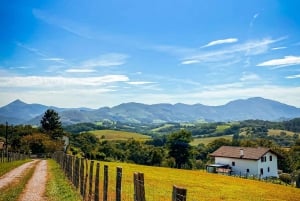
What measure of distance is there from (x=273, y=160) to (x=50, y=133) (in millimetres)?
78945

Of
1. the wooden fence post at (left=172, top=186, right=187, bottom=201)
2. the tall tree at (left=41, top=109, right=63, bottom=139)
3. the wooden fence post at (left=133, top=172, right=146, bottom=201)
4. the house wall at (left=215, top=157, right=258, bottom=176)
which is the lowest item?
the house wall at (left=215, top=157, right=258, bottom=176)

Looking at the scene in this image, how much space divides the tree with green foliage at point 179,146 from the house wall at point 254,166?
14373 millimetres

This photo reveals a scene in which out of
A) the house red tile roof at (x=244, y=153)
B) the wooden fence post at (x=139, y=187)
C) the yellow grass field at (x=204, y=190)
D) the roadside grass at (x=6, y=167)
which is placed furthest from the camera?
the house red tile roof at (x=244, y=153)

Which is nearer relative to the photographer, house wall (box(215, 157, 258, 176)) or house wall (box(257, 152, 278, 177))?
house wall (box(215, 157, 258, 176))

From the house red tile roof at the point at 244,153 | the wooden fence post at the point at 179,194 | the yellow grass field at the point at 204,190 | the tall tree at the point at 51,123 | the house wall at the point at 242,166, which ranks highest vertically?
the tall tree at the point at 51,123

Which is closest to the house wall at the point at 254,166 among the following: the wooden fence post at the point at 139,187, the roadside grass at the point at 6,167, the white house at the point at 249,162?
the white house at the point at 249,162

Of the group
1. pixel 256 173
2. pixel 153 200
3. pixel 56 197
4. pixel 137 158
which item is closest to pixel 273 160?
pixel 256 173

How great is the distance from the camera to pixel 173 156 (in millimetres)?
102250

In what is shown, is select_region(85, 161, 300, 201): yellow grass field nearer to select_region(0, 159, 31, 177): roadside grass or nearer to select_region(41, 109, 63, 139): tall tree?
select_region(0, 159, 31, 177): roadside grass

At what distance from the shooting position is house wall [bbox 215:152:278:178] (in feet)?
269

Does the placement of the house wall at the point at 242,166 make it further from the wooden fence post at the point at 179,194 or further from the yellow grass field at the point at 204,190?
the wooden fence post at the point at 179,194

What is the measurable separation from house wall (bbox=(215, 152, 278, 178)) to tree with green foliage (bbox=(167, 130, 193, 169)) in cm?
1437

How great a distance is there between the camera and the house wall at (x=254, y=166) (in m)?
81.9

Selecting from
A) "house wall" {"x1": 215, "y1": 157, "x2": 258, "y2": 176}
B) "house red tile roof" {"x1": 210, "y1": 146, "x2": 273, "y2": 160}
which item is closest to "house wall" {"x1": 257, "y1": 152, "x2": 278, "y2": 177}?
"house wall" {"x1": 215, "y1": 157, "x2": 258, "y2": 176}
